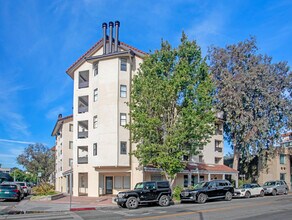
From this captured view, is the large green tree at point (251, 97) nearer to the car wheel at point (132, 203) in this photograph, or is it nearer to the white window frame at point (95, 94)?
the white window frame at point (95, 94)

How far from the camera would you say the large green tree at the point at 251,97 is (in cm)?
4244

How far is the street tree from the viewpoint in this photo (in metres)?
65.8

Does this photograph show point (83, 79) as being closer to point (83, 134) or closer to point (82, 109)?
point (82, 109)

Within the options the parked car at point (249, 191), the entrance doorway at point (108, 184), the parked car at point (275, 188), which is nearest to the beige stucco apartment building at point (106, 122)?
the entrance doorway at point (108, 184)

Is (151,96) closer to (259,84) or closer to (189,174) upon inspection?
(189,174)

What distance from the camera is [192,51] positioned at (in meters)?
29.6

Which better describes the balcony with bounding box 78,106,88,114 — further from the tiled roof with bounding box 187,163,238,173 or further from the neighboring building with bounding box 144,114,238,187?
the tiled roof with bounding box 187,163,238,173

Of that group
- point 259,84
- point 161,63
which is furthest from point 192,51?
point 259,84

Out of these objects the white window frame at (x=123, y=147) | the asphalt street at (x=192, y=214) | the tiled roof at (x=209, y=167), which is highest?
the white window frame at (x=123, y=147)

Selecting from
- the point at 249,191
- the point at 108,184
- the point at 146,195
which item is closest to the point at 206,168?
the point at 249,191

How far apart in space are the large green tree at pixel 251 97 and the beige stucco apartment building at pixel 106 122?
7.63 meters

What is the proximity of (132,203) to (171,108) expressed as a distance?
10.4 meters

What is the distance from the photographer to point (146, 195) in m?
22.0

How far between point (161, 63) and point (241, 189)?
14.5m
